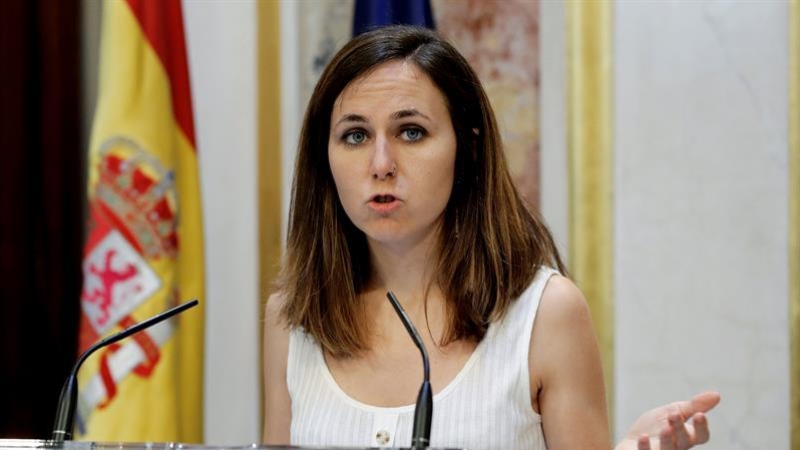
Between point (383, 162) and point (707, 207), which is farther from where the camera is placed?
point (707, 207)

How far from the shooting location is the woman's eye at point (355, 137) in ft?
6.17

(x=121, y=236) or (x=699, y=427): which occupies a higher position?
(x=121, y=236)

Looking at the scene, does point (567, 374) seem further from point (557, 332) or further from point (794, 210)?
point (794, 210)

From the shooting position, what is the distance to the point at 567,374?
1.80m

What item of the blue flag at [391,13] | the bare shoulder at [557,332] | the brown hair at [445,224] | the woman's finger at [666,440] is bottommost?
the woman's finger at [666,440]

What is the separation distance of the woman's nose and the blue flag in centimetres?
106

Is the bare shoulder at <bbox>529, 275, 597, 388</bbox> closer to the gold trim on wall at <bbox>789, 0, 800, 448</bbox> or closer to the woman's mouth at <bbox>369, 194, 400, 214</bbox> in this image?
the woman's mouth at <bbox>369, 194, 400, 214</bbox>

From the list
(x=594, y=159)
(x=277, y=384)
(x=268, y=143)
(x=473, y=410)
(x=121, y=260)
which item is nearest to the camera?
(x=473, y=410)

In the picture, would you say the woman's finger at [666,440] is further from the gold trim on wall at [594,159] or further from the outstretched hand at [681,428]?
the gold trim on wall at [594,159]

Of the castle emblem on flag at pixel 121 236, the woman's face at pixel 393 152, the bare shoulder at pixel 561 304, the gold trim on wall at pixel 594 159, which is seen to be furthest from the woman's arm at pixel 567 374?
the castle emblem on flag at pixel 121 236

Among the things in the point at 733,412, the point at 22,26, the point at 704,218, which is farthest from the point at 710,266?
the point at 22,26

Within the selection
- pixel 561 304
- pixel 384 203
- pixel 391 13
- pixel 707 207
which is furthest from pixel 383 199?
pixel 707 207

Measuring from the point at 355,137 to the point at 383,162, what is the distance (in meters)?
0.12

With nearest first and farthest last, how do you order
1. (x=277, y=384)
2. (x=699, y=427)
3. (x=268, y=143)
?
1. (x=699, y=427)
2. (x=277, y=384)
3. (x=268, y=143)
